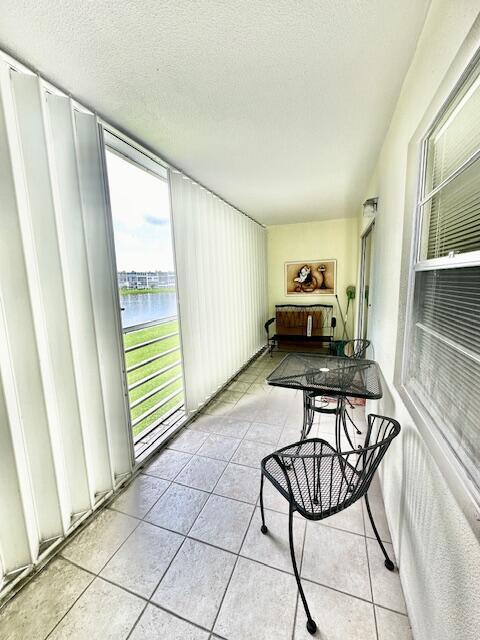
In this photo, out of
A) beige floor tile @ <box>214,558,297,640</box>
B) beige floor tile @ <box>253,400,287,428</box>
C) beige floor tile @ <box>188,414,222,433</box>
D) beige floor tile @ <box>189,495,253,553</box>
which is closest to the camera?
beige floor tile @ <box>214,558,297,640</box>

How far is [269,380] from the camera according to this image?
71.0 inches

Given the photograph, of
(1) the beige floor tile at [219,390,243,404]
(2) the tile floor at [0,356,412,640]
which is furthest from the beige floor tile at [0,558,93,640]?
(1) the beige floor tile at [219,390,243,404]

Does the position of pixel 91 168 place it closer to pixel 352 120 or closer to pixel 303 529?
pixel 352 120

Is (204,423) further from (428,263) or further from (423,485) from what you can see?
(428,263)

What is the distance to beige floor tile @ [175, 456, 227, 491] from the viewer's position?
6.05ft

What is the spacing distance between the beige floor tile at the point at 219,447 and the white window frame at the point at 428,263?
4.70ft

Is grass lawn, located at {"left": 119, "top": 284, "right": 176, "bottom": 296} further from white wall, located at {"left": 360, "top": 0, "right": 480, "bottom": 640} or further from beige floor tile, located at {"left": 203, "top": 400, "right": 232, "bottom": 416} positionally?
white wall, located at {"left": 360, "top": 0, "right": 480, "bottom": 640}

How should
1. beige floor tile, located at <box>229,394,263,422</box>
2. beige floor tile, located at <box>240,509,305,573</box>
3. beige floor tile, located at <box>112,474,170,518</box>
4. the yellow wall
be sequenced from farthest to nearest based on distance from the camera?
the yellow wall, beige floor tile, located at <box>229,394,263,422</box>, beige floor tile, located at <box>112,474,170,518</box>, beige floor tile, located at <box>240,509,305,573</box>

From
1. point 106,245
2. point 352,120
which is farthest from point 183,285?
point 352,120

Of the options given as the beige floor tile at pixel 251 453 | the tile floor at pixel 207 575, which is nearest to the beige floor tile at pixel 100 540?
the tile floor at pixel 207 575

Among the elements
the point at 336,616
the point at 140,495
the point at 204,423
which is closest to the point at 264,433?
the point at 204,423

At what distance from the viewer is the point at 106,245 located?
64.7 inches

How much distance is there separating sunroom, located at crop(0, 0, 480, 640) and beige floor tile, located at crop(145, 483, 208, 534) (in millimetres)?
15

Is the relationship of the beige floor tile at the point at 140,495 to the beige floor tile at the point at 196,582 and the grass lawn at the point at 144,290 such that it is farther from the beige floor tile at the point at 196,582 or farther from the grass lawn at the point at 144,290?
the grass lawn at the point at 144,290
